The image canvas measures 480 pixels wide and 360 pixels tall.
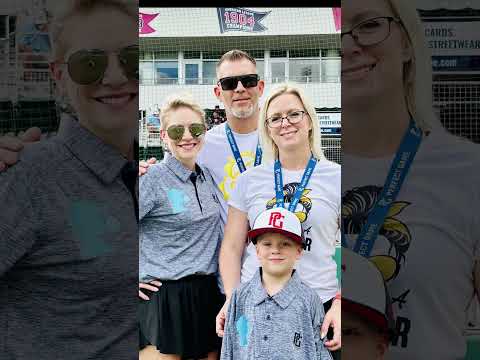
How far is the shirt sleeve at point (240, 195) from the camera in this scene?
3588 mm

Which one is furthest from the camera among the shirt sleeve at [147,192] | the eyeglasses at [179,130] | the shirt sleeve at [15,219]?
the eyeglasses at [179,130]

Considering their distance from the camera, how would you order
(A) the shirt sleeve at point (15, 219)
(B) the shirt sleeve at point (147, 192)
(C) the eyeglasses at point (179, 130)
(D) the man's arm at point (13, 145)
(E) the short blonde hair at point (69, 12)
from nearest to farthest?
(A) the shirt sleeve at point (15, 219) → (D) the man's arm at point (13, 145) → (E) the short blonde hair at point (69, 12) → (B) the shirt sleeve at point (147, 192) → (C) the eyeglasses at point (179, 130)

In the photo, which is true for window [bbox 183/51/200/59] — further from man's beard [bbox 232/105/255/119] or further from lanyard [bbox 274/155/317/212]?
lanyard [bbox 274/155/317/212]

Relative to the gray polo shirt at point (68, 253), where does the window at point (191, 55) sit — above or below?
above

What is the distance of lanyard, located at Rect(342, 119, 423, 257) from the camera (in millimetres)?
3484

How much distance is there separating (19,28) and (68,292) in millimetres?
1482

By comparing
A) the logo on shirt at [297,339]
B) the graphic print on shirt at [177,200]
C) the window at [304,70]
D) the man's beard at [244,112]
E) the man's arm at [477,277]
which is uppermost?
the window at [304,70]

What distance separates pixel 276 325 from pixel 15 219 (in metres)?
1.53

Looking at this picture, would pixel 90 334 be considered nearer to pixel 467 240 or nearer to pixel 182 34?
pixel 182 34

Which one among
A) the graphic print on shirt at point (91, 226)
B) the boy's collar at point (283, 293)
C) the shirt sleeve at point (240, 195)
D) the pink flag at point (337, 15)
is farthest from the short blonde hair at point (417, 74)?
the graphic print on shirt at point (91, 226)

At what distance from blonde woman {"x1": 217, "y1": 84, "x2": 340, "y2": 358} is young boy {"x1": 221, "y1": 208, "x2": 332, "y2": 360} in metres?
0.07

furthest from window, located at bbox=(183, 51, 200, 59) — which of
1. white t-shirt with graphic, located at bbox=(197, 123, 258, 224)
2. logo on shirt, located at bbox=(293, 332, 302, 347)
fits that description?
logo on shirt, located at bbox=(293, 332, 302, 347)

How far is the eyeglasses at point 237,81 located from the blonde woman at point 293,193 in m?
0.13

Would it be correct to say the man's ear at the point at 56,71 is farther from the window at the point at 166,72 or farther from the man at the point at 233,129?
the man at the point at 233,129
